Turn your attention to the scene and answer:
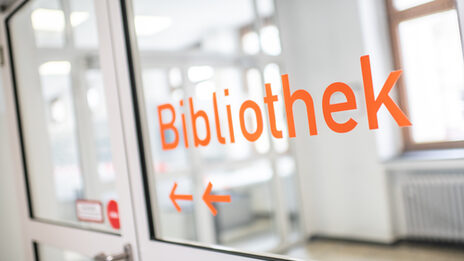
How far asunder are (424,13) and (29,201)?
1.70 m

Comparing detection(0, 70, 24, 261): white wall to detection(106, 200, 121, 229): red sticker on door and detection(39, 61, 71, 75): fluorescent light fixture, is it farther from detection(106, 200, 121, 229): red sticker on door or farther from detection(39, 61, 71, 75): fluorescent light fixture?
detection(106, 200, 121, 229): red sticker on door

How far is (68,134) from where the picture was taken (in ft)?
9.48

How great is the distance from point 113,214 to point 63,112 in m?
1.74

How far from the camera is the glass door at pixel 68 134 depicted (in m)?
1.28

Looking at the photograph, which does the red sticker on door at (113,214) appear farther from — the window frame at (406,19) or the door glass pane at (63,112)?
the window frame at (406,19)

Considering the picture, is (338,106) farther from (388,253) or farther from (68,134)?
(388,253)

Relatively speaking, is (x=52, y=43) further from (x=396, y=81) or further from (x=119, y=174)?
(x=396, y=81)

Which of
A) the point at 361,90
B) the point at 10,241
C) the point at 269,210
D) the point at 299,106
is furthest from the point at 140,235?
the point at 269,210

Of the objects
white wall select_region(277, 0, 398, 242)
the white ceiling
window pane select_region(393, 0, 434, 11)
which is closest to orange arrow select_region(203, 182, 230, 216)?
white wall select_region(277, 0, 398, 242)

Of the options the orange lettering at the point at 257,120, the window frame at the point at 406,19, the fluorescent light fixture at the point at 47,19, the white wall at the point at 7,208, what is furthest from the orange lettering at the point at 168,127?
the white wall at the point at 7,208

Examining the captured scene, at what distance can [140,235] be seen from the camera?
4.02 ft

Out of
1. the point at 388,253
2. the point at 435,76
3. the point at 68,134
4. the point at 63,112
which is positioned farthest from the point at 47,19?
the point at 388,253

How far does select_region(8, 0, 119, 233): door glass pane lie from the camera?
5.88 feet

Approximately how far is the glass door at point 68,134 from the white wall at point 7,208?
0.29 metres
